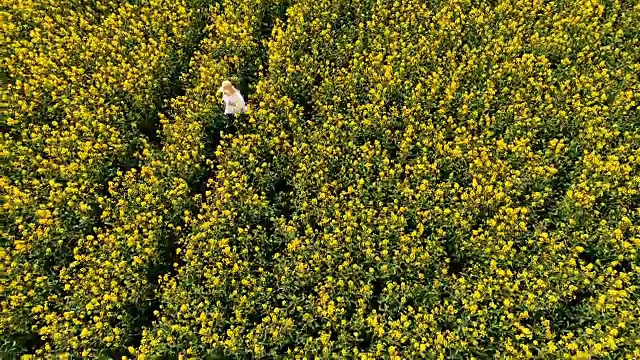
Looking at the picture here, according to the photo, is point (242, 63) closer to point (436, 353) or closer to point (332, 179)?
point (332, 179)

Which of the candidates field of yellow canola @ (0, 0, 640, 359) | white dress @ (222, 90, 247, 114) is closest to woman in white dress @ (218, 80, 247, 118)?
white dress @ (222, 90, 247, 114)

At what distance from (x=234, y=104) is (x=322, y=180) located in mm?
1607

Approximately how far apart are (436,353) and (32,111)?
5.98m

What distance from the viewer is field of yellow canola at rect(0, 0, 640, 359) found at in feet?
15.3

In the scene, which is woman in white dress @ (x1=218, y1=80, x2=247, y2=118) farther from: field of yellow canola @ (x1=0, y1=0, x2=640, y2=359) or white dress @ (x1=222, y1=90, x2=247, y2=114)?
field of yellow canola @ (x1=0, y1=0, x2=640, y2=359)

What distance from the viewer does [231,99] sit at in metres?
5.96

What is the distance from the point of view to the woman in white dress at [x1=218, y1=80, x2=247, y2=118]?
5.86 m

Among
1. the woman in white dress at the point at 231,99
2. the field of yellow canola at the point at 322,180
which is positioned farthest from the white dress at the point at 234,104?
the field of yellow canola at the point at 322,180

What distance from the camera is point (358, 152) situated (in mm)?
5812

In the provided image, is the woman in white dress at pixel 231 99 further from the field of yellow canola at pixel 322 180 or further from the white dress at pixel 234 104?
the field of yellow canola at pixel 322 180

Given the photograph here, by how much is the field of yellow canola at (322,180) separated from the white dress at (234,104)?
0.59 feet

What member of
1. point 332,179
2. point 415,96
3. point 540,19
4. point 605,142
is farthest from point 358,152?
point 540,19

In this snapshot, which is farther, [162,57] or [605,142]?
[162,57]

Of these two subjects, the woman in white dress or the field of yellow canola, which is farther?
the woman in white dress
